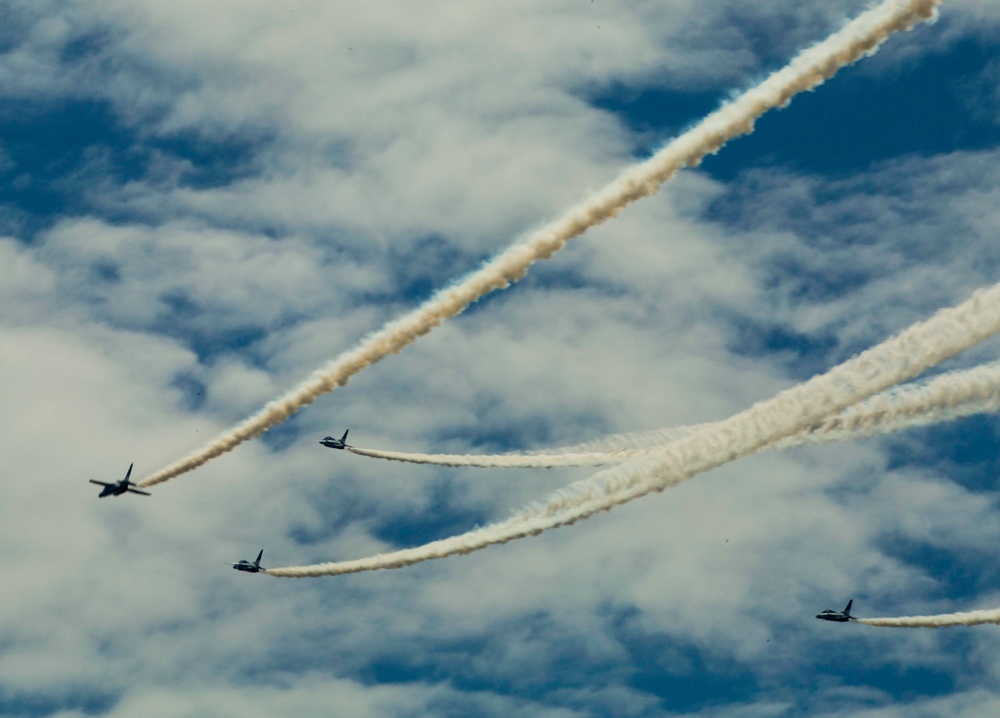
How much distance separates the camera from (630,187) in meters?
63.6

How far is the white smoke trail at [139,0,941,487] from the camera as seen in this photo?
187 ft

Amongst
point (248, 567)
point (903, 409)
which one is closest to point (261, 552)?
point (248, 567)

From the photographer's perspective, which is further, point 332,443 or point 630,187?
point 332,443

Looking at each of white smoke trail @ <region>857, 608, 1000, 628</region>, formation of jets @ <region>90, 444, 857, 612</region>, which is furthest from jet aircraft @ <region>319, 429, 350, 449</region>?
white smoke trail @ <region>857, 608, 1000, 628</region>

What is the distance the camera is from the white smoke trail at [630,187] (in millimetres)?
56875

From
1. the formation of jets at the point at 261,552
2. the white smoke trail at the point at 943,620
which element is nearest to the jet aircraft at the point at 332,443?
the formation of jets at the point at 261,552

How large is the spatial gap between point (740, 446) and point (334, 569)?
33.0m

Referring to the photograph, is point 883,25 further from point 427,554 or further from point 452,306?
point 427,554

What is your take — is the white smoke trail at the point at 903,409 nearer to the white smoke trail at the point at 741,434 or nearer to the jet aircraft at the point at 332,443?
the white smoke trail at the point at 741,434

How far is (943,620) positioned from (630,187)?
1445 inches

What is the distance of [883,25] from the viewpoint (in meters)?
55.8

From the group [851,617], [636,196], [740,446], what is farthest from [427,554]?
[851,617]

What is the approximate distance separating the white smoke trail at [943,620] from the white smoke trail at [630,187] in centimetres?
3286

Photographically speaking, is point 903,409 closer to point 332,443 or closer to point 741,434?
point 741,434
